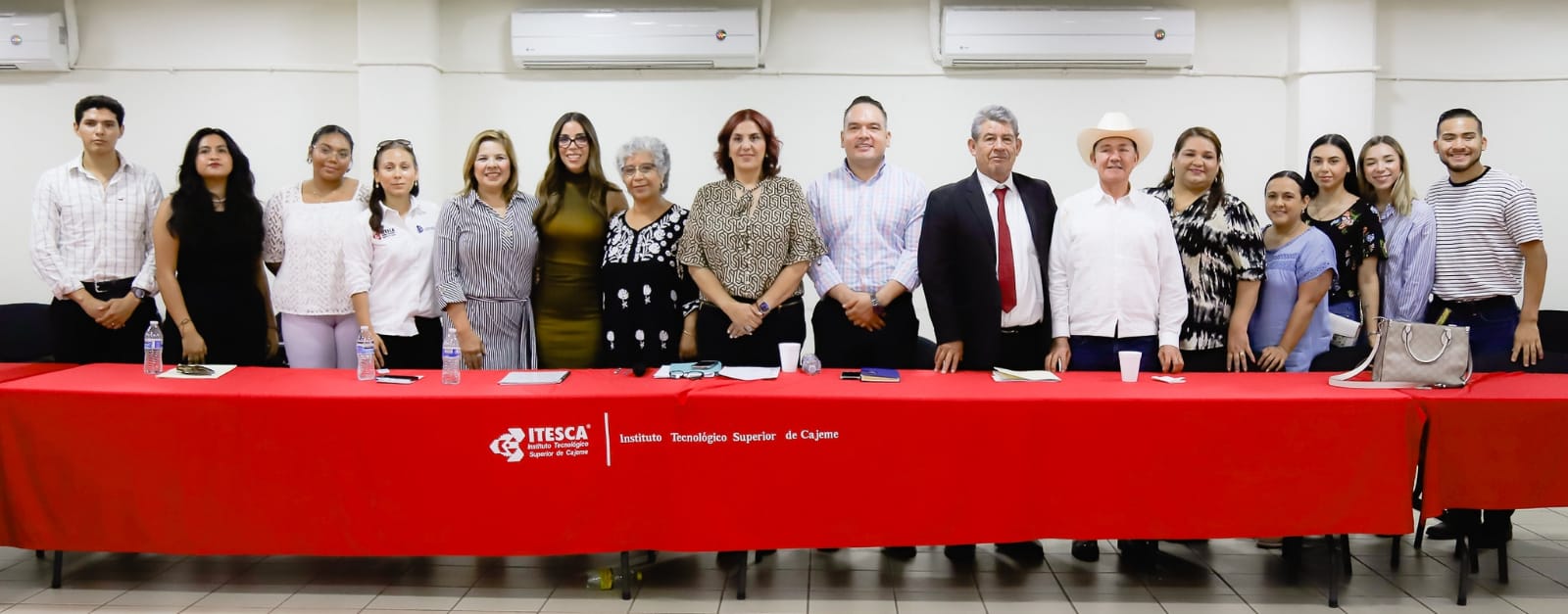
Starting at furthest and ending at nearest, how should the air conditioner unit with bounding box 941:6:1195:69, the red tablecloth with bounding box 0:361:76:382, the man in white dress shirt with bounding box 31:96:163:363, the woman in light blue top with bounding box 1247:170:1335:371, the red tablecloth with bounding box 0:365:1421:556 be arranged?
the air conditioner unit with bounding box 941:6:1195:69
the man in white dress shirt with bounding box 31:96:163:363
the woman in light blue top with bounding box 1247:170:1335:371
the red tablecloth with bounding box 0:361:76:382
the red tablecloth with bounding box 0:365:1421:556

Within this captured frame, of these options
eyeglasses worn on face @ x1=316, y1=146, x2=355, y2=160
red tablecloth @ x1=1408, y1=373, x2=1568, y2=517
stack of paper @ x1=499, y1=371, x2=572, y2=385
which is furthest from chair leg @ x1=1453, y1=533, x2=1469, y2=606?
eyeglasses worn on face @ x1=316, y1=146, x2=355, y2=160

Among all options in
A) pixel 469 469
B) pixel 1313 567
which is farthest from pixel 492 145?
pixel 1313 567

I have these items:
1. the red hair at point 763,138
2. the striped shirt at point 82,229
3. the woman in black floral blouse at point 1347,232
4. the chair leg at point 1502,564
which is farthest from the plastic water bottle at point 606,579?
the woman in black floral blouse at point 1347,232

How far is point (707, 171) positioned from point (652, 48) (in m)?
0.79

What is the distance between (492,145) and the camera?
11.7 ft

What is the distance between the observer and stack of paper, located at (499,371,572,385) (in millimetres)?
2955

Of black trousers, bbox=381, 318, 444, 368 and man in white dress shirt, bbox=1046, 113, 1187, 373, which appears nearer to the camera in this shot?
man in white dress shirt, bbox=1046, 113, 1187, 373

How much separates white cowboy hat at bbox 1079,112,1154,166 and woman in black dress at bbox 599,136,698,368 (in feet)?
4.98

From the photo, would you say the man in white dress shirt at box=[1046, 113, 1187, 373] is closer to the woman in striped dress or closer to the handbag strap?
the handbag strap

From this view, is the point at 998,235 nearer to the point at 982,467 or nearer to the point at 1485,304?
the point at 982,467

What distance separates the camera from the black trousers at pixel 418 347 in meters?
3.72

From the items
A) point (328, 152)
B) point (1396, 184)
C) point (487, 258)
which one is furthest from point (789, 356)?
point (1396, 184)

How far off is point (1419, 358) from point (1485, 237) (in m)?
1.39

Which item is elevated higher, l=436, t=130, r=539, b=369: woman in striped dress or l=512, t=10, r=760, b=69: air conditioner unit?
l=512, t=10, r=760, b=69: air conditioner unit
